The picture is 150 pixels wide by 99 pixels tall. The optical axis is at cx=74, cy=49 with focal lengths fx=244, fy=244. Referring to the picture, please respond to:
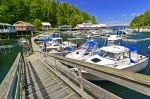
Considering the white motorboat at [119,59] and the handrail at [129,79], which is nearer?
the handrail at [129,79]

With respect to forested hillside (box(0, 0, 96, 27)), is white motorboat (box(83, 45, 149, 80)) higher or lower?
lower

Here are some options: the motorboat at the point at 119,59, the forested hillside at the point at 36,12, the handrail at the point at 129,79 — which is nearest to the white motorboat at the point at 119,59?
the motorboat at the point at 119,59

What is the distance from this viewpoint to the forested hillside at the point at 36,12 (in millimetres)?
98231

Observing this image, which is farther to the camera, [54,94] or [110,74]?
[54,94]

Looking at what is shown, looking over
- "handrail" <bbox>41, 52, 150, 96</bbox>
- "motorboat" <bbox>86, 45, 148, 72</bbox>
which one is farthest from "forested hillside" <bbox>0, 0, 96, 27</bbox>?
"handrail" <bbox>41, 52, 150, 96</bbox>

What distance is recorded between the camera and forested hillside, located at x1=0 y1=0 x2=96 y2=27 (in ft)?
322

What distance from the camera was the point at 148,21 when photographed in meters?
175

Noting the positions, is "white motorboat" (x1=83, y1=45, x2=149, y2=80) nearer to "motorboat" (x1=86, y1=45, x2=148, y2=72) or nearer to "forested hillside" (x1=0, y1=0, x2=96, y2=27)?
"motorboat" (x1=86, y1=45, x2=148, y2=72)

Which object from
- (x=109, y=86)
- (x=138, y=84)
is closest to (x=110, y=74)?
(x=138, y=84)

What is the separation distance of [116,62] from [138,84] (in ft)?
58.6

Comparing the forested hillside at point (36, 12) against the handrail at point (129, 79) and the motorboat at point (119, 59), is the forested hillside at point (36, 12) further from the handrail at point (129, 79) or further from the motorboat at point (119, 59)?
the handrail at point (129, 79)

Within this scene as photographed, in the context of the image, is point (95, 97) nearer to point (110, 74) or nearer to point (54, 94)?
point (110, 74)

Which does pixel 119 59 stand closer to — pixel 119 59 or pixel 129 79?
pixel 119 59

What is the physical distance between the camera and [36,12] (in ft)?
407
